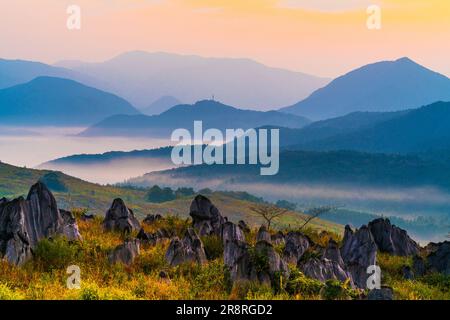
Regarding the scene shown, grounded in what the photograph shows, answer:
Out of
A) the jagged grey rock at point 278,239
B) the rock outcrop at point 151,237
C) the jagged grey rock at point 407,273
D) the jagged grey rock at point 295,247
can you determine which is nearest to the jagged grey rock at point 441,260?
the jagged grey rock at point 407,273

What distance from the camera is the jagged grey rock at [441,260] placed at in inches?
1380

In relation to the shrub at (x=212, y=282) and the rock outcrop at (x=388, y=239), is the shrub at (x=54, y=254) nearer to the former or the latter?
the shrub at (x=212, y=282)

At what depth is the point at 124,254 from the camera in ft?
98.2

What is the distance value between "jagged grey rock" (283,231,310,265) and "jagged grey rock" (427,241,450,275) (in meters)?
6.44

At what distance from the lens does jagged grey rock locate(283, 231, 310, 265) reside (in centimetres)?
3192

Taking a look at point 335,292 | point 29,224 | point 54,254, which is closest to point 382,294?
point 335,292

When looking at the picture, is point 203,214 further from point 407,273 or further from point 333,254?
point 407,273

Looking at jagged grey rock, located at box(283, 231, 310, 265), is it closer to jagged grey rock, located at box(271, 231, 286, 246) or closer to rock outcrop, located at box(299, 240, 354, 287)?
jagged grey rock, located at box(271, 231, 286, 246)

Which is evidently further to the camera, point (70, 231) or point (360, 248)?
point (360, 248)

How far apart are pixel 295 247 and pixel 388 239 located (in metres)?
9.59

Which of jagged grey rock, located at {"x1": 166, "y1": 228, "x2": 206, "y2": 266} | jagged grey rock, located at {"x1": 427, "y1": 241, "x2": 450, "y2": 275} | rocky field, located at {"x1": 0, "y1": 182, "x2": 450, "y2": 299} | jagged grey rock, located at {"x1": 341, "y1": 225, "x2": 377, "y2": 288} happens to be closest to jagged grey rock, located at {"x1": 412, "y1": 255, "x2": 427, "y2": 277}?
rocky field, located at {"x1": 0, "y1": 182, "x2": 450, "y2": 299}

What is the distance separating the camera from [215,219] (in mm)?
39500
